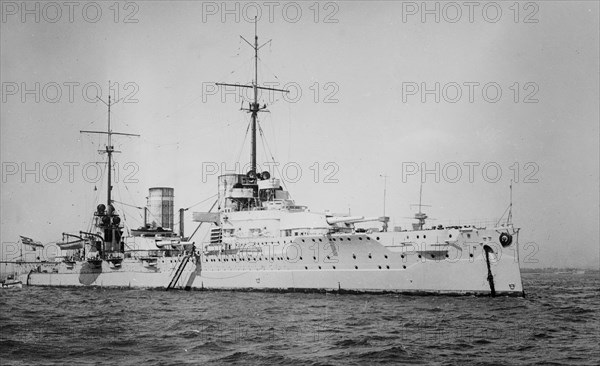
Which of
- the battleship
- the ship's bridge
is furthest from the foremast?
the ship's bridge

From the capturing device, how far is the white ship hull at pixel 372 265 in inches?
1029

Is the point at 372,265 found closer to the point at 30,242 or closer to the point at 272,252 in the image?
the point at 272,252

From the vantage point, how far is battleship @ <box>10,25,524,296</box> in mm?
26281

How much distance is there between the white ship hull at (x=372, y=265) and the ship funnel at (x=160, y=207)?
971 centimetres

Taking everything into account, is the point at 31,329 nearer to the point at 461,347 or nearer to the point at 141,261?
the point at 461,347

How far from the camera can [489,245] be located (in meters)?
26.1

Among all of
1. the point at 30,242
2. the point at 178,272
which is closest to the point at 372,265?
the point at 178,272

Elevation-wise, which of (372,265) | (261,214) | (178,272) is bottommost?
(178,272)

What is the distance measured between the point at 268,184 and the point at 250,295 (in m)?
7.96

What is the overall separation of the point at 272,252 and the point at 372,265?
5.76 metres

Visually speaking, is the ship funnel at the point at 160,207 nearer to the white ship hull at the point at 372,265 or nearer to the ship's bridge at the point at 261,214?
the ship's bridge at the point at 261,214

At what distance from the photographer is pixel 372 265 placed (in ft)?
91.8

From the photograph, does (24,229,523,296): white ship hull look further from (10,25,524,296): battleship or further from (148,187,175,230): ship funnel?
(148,187,175,230): ship funnel

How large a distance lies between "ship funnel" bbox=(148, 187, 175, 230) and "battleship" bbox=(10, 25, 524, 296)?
0.23 feet
